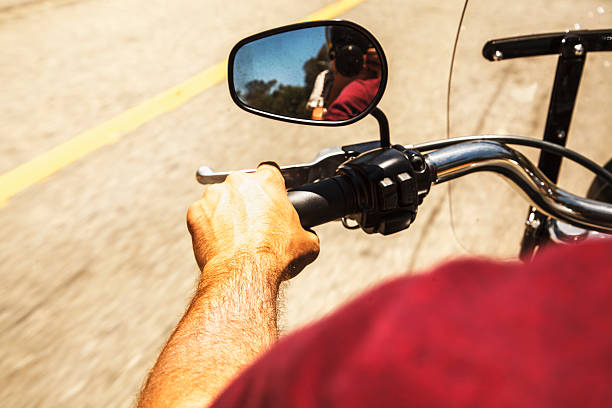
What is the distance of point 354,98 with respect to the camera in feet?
4.23

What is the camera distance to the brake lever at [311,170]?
1240 millimetres

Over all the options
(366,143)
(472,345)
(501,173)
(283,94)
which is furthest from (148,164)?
(472,345)

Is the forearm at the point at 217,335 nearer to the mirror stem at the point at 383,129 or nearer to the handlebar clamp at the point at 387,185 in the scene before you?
the handlebar clamp at the point at 387,185

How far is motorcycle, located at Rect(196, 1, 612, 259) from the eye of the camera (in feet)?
3.81

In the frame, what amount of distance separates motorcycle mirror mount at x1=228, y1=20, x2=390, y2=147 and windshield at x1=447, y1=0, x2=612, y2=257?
0.45 metres

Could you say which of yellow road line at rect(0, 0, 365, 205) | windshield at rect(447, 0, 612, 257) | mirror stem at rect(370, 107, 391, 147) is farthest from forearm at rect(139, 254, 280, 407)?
yellow road line at rect(0, 0, 365, 205)

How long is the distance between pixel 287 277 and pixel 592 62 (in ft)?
3.78

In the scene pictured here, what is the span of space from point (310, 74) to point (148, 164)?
2698 millimetres

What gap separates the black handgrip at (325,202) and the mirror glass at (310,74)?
232 millimetres

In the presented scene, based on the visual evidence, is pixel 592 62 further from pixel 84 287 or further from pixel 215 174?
pixel 84 287

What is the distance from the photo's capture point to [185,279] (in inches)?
111

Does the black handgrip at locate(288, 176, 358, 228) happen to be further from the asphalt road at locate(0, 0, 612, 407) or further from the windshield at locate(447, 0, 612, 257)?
the windshield at locate(447, 0, 612, 257)

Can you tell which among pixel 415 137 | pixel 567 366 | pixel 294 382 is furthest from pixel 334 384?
pixel 415 137

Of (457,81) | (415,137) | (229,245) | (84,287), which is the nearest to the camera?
(229,245)
